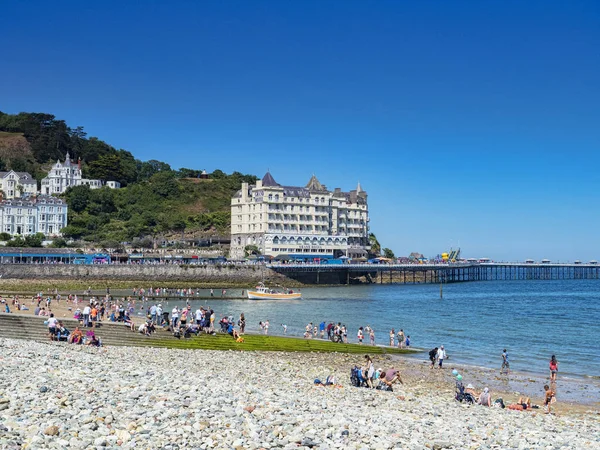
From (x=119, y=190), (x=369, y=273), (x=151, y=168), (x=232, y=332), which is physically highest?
(x=151, y=168)

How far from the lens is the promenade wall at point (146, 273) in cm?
7244

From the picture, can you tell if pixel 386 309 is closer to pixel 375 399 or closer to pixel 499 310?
pixel 499 310

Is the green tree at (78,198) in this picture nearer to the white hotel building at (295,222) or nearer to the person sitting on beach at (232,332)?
the white hotel building at (295,222)

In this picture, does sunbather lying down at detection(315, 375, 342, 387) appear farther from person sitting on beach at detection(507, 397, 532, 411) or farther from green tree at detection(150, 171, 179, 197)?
green tree at detection(150, 171, 179, 197)

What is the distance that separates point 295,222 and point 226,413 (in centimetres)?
9506

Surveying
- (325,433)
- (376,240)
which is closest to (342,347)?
(325,433)

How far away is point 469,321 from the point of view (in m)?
47.6

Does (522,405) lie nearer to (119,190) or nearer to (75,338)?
(75,338)

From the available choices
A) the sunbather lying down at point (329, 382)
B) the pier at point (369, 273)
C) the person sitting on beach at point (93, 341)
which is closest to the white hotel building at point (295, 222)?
the pier at point (369, 273)

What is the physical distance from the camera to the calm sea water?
104 ft

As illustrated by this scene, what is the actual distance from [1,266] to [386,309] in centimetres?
4456

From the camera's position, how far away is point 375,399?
17703mm

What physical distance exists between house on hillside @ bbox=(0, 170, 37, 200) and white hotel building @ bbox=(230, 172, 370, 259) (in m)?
44.0

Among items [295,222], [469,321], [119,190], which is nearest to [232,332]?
[469,321]
